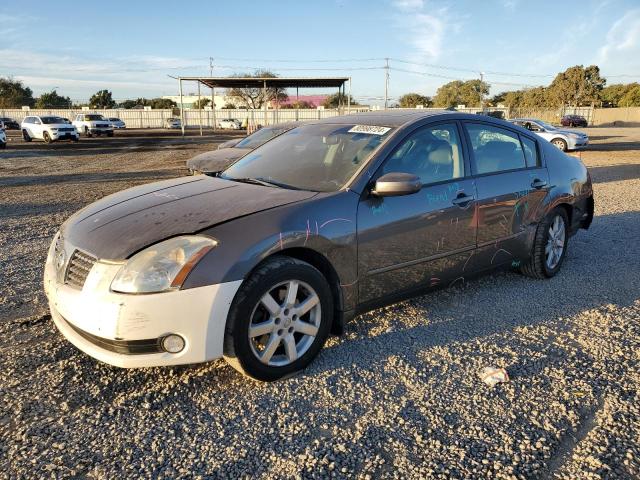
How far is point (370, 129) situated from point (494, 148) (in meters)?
1.23

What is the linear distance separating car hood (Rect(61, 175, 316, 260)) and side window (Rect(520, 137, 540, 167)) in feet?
8.04

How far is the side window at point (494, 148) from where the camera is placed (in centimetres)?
421

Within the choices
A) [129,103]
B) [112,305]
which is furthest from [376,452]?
[129,103]

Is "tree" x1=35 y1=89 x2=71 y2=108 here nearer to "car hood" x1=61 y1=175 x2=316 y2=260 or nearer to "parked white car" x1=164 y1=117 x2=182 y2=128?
"parked white car" x1=164 y1=117 x2=182 y2=128

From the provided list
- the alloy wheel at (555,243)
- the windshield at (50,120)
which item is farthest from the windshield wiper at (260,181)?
the windshield at (50,120)

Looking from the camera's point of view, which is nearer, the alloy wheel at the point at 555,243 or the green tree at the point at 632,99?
the alloy wheel at the point at 555,243

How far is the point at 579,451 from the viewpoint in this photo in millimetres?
2416

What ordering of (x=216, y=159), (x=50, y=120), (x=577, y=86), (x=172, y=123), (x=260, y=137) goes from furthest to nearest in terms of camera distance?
(x=577, y=86)
(x=172, y=123)
(x=50, y=120)
(x=260, y=137)
(x=216, y=159)

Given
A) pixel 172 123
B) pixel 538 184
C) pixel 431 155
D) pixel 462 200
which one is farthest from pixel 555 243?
pixel 172 123

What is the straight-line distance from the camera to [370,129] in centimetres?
389

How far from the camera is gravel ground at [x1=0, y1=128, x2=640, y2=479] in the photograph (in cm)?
233

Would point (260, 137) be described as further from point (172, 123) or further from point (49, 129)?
point (172, 123)

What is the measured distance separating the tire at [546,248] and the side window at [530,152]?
0.51m

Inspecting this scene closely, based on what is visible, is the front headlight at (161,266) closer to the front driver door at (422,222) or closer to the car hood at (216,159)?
the front driver door at (422,222)
